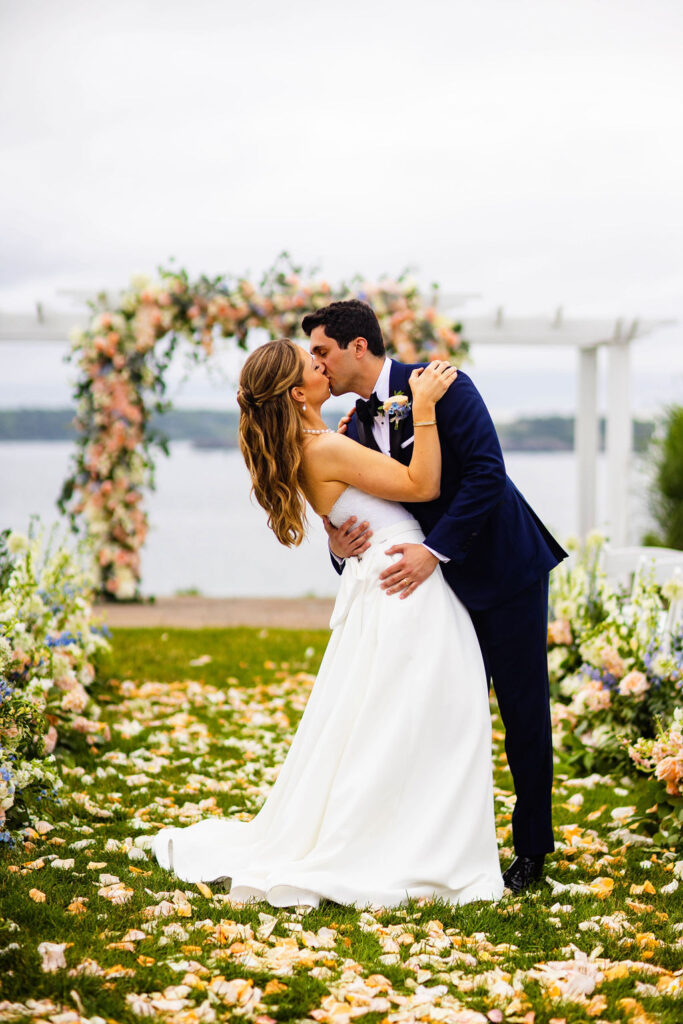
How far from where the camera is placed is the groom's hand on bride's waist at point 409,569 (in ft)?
10.4

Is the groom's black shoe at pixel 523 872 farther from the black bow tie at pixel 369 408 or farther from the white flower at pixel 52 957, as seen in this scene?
the black bow tie at pixel 369 408

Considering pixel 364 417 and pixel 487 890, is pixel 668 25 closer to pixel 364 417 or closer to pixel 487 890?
pixel 364 417

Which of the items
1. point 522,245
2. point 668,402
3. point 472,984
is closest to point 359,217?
point 522,245

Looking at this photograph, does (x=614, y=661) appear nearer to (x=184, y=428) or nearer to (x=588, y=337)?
(x=588, y=337)

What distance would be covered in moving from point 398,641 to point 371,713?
245 mm

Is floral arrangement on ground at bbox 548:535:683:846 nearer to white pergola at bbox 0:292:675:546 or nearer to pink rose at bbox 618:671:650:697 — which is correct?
pink rose at bbox 618:671:650:697

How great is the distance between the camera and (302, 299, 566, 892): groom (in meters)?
3.13

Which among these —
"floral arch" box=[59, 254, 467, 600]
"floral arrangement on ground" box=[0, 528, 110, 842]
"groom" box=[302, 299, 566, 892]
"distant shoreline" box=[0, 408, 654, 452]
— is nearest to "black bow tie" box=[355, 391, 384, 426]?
"groom" box=[302, 299, 566, 892]

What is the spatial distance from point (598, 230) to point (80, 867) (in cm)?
909

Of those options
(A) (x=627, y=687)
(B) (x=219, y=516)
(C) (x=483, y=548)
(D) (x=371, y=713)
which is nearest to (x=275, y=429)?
(C) (x=483, y=548)

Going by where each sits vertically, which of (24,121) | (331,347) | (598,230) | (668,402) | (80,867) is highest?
(24,121)

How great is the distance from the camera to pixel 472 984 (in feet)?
8.27

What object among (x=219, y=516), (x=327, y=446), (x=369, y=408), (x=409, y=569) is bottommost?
(x=219, y=516)

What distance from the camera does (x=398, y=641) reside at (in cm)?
314
